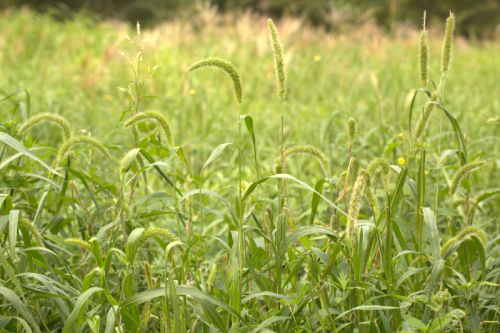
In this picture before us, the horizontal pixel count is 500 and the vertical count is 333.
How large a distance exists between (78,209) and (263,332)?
998 millimetres

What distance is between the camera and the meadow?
118 centimetres

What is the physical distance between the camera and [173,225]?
216 centimetres

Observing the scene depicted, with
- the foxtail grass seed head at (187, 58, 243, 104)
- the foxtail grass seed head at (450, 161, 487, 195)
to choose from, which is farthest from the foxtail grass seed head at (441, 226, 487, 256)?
the foxtail grass seed head at (187, 58, 243, 104)

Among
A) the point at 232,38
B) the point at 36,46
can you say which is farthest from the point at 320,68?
the point at 36,46

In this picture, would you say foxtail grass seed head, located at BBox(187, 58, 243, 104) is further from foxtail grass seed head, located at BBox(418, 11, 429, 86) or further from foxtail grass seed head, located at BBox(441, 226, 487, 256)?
foxtail grass seed head, located at BBox(441, 226, 487, 256)

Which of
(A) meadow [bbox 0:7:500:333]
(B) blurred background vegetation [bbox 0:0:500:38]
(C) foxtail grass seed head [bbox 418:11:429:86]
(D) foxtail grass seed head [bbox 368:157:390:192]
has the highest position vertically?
(B) blurred background vegetation [bbox 0:0:500:38]

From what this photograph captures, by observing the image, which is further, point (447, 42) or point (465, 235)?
point (447, 42)

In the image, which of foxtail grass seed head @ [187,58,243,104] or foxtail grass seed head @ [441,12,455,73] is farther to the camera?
foxtail grass seed head @ [441,12,455,73]

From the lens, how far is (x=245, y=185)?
1405 millimetres

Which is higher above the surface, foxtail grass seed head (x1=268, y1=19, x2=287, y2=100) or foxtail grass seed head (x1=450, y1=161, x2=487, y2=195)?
foxtail grass seed head (x1=268, y1=19, x2=287, y2=100)

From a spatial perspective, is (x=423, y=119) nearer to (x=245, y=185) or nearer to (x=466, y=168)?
(x=466, y=168)

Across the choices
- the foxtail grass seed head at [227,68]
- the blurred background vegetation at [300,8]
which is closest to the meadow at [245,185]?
the foxtail grass seed head at [227,68]

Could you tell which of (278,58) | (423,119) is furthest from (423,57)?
(278,58)

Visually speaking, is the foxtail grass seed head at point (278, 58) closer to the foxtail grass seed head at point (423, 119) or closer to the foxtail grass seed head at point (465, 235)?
the foxtail grass seed head at point (423, 119)
